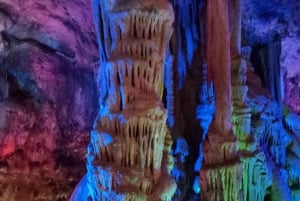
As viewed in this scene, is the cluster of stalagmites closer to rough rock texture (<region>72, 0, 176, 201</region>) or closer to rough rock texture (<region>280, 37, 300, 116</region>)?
rough rock texture (<region>72, 0, 176, 201</region>)

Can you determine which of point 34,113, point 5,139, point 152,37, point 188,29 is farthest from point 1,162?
point 188,29

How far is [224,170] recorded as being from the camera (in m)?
5.46

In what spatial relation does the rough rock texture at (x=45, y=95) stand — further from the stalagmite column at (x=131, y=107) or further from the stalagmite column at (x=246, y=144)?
the stalagmite column at (x=246, y=144)

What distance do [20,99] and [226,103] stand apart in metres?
2.66

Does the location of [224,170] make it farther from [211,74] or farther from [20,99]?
[20,99]

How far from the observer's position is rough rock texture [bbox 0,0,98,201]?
5973 mm

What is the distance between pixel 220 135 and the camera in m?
5.59

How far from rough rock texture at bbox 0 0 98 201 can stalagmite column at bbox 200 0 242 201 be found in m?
1.82

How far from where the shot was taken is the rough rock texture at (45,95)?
5.97 metres

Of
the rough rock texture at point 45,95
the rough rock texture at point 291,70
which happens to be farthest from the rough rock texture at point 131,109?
the rough rock texture at point 291,70

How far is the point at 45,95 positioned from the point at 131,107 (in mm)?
2331

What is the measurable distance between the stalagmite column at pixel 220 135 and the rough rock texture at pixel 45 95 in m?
1.82

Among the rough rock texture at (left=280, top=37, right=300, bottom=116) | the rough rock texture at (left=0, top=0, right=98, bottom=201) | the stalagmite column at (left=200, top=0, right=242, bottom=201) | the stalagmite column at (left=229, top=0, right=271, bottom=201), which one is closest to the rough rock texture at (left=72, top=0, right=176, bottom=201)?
the stalagmite column at (left=200, top=0, right=242, bottom=201)

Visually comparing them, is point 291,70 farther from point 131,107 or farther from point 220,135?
point 131,107
